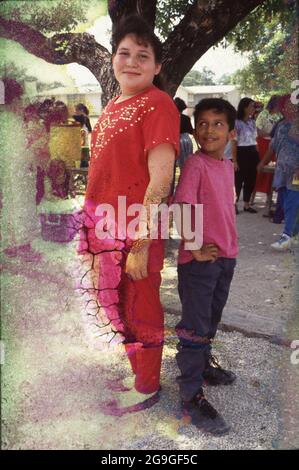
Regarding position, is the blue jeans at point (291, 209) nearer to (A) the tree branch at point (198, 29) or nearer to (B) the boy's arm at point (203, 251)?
(A) the tree branch at point (198, 29)

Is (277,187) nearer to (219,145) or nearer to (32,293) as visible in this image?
(32,293)

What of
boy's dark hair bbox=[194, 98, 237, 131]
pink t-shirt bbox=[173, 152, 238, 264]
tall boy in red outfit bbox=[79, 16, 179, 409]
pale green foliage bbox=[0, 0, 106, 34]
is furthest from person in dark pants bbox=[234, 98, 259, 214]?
tall boy in red outfit bbox=[79, 16, 179, 409]

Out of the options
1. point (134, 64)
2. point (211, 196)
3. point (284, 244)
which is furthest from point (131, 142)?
point (284, 244)

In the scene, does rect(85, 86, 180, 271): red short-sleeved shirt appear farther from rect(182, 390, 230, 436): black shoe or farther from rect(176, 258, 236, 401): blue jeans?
rect(182, 390, 230, 436): black shoe

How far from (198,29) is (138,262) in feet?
7.41

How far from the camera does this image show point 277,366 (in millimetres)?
2688

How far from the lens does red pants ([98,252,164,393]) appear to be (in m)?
2.05

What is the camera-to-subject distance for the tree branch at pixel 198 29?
337cm

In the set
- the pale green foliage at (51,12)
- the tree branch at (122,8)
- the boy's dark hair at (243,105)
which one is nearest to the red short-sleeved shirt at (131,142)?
Answer: the tree branch at (122,8)

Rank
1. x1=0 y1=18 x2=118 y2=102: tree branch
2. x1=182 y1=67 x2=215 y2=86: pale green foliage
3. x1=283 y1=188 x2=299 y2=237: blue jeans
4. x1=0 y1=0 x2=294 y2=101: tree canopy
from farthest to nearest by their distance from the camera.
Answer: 1. x1=182 y1=67 x2=215 y2=86: pale green foliage
2. x1=283 y1=188 x2=299 y2=237: blue jeans
3. x1=0 y1=18 x2=118 y2=102: tree branch
4. x1=0 y1=0 x2=294 y2=101: tree canopy

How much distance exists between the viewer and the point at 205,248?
79.5 inches

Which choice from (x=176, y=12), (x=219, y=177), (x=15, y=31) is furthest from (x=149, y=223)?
(x=176, y=12)

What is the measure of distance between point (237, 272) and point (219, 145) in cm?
250

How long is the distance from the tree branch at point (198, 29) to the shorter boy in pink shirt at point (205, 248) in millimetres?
1596
